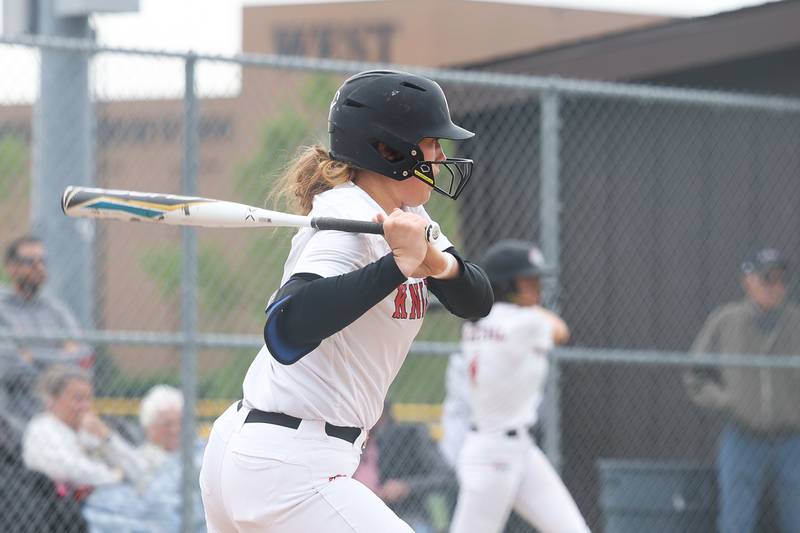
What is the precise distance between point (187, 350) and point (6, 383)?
866 mm

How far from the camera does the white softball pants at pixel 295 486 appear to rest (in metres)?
3.03

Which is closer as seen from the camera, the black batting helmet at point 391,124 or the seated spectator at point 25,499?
the black batting helmet at point 391,124

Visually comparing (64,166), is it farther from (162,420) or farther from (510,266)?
(510,266)

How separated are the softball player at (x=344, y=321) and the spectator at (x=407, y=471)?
364cm

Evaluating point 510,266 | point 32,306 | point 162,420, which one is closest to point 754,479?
point 510,266

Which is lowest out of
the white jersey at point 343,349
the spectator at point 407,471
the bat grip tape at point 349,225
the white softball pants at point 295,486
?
the spectator at point 407,471

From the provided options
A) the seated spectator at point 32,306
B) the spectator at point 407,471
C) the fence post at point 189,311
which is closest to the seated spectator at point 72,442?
the seated spectator at point 32,306

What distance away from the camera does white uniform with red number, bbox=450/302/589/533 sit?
622cm

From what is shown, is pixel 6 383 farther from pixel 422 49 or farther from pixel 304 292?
pixel 422 49

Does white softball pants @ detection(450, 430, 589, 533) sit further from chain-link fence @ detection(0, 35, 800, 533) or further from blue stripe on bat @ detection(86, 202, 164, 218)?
blue stripe on bat @ detection(86, 202, 164, 218)

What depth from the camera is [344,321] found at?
2.89 m

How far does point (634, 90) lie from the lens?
6691 mm

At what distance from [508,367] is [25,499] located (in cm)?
240

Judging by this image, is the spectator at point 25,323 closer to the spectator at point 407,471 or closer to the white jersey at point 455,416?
the spectator at point 407,471
